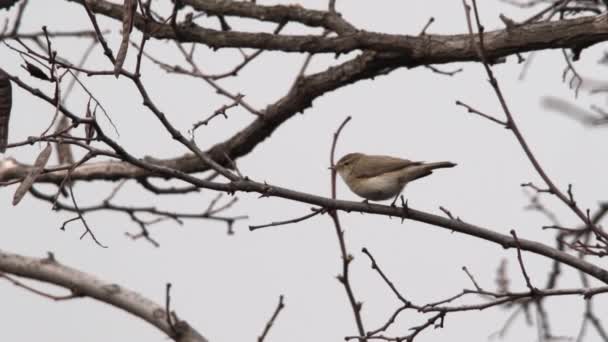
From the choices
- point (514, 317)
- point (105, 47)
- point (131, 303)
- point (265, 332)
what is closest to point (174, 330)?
point (131, 303)

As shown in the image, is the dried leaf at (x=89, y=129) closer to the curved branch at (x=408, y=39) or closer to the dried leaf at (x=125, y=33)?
the dried leaf at (x=125, y=33)

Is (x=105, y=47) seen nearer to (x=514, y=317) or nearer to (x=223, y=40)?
→ (x=223, y=40)

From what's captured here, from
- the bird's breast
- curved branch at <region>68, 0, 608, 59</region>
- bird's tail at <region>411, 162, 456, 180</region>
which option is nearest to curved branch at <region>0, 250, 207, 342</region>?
the bird's breast

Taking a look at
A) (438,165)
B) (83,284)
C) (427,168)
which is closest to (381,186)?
(427,168)

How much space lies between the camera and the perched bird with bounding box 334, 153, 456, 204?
5207mm

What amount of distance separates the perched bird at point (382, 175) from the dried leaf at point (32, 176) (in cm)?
248

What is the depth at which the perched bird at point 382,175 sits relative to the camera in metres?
5.21

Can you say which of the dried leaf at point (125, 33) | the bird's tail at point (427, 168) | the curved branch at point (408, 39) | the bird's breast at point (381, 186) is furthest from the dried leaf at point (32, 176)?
the bird's breast at point (381, 186)

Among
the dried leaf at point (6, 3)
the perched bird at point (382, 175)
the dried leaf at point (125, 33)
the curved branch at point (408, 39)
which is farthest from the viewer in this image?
the dried leaf at point (6, 3)

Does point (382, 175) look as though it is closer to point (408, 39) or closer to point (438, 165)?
point (438, 165)

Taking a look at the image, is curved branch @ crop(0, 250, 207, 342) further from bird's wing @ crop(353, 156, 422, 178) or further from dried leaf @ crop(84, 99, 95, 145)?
dried leaf @ crop(84, 99, 95, 145)

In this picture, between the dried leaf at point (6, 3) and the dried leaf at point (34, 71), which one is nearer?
the dried leaf at point (34, 71)

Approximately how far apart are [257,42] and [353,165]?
955 mm

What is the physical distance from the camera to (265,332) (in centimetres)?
426
